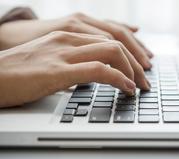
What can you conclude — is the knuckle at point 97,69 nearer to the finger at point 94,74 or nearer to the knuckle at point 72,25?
the finger at point 94,74

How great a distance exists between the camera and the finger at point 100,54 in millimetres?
556

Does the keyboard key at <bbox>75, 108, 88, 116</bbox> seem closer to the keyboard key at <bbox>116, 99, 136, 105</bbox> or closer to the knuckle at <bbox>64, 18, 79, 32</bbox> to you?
the keyboard key at <bbox>116, 99, 136, 105</bbox>

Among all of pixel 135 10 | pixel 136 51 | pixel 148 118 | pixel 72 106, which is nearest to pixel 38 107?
pixel 72 106

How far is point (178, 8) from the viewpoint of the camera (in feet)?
3.52

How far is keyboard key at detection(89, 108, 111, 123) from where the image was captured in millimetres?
468

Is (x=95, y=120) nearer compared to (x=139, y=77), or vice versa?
(x=95, y=120)

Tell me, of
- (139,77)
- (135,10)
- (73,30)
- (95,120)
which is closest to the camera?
(95,120)

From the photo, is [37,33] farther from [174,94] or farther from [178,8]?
→ [178,8]

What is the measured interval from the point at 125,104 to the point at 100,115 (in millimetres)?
54

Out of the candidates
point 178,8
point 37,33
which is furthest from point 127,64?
point 178,8

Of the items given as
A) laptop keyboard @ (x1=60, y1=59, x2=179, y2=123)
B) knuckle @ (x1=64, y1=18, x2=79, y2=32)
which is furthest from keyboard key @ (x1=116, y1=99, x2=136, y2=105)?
knuckle @ (x1=64, y1=18, x2=79, y2=32)

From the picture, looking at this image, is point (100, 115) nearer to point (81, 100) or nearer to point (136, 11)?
point (81, 100)

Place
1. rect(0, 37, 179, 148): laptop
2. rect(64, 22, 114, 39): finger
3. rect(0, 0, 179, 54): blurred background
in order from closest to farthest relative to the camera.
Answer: rect(0, 37, 179, 148): laptop
rect(64, 22, 114, 39): finger
rect(0, 0, 179, 54): blurred background

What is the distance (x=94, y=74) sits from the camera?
52 cm
